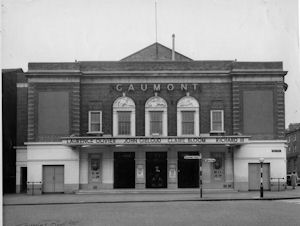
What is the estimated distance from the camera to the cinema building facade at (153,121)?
1560 inches

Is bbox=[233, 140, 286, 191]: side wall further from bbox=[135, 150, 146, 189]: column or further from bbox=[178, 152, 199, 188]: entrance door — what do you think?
bbox=[135, 150, 146, 189]: column

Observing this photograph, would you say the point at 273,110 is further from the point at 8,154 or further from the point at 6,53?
the point at 6,53

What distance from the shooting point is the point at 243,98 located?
40.0m

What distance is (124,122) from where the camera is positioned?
132 feet

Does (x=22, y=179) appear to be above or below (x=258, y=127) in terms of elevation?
below

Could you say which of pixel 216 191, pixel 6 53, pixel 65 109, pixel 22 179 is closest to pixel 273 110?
pixel 216 191

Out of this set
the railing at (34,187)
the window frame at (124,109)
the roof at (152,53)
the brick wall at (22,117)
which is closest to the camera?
the railing at (34,187)

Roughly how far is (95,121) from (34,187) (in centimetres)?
607

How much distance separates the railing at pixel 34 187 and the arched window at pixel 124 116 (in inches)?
249

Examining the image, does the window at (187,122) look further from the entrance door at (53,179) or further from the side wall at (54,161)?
the entrance door at (53,179)

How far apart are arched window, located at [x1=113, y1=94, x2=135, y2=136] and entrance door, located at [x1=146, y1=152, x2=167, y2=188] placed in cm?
216

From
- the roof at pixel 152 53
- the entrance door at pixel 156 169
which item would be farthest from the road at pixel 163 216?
the roof at pixel 152 53

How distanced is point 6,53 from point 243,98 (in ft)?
93.6

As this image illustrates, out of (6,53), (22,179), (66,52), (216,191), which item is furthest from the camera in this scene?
(22,179)
